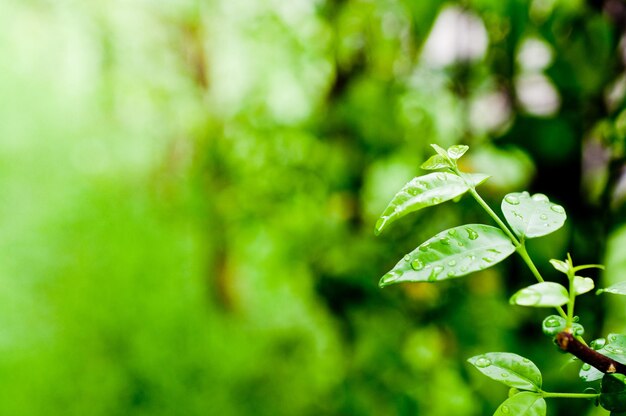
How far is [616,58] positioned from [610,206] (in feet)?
0.62

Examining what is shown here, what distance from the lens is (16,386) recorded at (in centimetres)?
178

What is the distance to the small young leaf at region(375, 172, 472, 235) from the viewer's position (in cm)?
27

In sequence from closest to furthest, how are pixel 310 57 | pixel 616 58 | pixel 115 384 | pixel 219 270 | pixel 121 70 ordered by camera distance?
pixel 616 58, pixel 310 57, pixel 121 70, pixel 115 384, pixel 219 270

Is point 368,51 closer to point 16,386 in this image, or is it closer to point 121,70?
point 121,70

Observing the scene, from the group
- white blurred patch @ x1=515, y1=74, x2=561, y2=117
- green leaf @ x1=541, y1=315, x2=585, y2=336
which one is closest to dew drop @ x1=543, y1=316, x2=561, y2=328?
green leaf @ x1=541, y1=315, x2=585, y2=336

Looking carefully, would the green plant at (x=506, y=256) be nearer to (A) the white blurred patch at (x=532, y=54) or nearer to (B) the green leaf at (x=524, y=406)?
(B) the green leaf at (x=524, y=406)

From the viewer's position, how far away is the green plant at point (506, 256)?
249 millimetres

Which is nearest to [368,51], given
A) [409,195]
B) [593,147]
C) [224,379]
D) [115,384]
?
[593,147]

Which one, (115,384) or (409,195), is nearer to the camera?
(409,195)

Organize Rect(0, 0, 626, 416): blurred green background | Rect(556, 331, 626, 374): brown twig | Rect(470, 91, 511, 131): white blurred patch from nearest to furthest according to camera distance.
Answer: Rect(556, 331, 626, 374): brown twig < Rect(0, 0, 626, 416): blurred green background < Rect(470, 91, 511, 131): white blurred patch

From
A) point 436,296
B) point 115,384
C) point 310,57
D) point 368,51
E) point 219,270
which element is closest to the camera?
point 436,296

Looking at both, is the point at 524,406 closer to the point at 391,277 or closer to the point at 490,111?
the point at 391,277

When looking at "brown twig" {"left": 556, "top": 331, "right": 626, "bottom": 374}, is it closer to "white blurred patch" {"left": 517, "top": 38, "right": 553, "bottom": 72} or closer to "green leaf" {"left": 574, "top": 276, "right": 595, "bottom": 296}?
"green leaf" {"left": 574, "top": 276, "right": 595, "bottom": 296}

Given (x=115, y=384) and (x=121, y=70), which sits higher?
(x=121, y=70)
